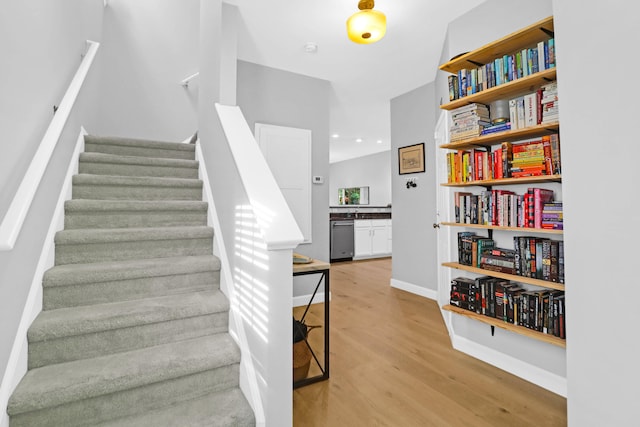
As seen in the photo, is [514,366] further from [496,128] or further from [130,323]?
[130,323]

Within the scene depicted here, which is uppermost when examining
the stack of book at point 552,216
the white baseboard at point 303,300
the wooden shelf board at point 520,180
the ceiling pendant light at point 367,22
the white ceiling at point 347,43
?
the white ceiling at point 347,43

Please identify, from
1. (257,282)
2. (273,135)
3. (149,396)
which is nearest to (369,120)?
(273,135)

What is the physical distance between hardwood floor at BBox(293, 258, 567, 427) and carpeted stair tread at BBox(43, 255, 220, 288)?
39.3 inches

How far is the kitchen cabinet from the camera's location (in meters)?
6.52

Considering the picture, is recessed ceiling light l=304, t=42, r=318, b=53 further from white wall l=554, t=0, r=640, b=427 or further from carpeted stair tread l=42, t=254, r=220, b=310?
carpeted stair tread l=42, t=254, r=220, b=310

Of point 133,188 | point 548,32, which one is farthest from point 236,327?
point 548,32

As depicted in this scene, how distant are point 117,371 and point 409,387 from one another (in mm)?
1595

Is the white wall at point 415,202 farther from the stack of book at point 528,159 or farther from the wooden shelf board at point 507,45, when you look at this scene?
the stack of book at point 528,159

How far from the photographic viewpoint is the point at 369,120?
5.67m

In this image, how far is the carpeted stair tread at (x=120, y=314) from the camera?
1.31 m

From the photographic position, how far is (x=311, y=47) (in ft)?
9.93

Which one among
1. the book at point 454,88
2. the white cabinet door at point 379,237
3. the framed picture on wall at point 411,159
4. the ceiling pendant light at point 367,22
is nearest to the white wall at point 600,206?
the book at point 454,88

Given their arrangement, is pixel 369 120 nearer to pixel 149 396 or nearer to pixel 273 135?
pixel 273 135

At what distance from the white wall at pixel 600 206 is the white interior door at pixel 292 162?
8.59 ft
